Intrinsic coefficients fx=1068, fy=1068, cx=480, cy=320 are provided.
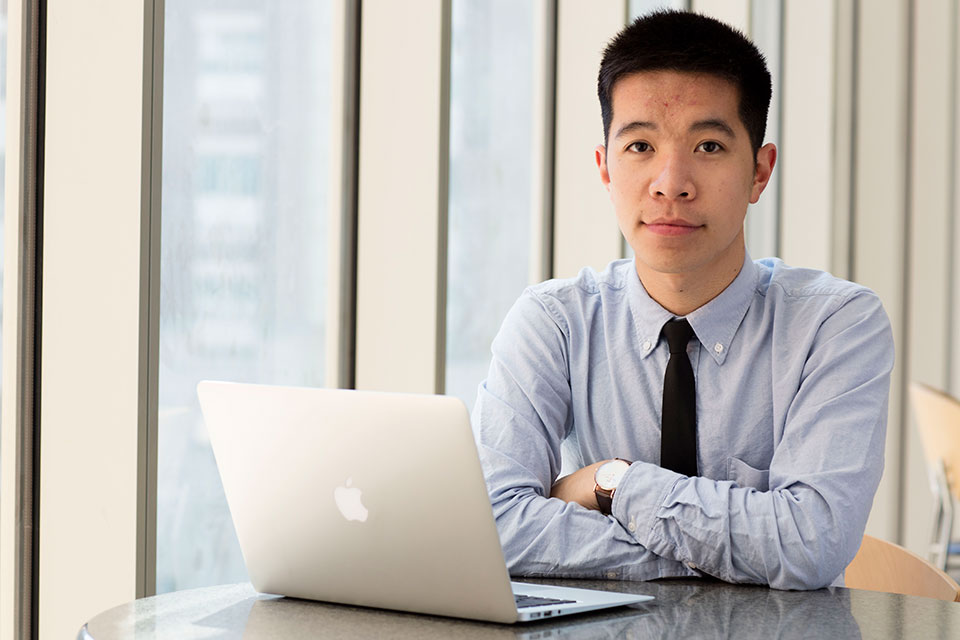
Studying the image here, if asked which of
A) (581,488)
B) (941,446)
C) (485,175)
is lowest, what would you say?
(941,446)

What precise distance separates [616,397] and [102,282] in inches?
35.9

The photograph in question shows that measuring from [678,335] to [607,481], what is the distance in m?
0.30

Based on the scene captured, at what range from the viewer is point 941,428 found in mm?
3602

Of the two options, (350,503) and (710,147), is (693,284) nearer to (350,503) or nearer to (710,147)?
(710,147)

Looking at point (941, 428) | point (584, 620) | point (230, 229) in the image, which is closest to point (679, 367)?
point (584, 620)

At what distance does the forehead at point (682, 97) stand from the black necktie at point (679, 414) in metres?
0.35

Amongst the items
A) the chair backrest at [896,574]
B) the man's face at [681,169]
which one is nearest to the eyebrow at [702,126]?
the man's face at [681,169]

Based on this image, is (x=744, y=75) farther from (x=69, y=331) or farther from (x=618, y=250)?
(x=618, y=250)

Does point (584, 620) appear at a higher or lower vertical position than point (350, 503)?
lower

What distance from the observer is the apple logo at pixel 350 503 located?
1087 mm

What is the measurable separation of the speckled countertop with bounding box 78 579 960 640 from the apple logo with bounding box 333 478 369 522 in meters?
0.11

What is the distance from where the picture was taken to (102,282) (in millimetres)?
1867

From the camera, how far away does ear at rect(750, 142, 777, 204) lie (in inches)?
69.6

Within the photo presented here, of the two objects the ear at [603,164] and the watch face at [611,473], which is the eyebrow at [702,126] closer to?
the ear at [603,164]
